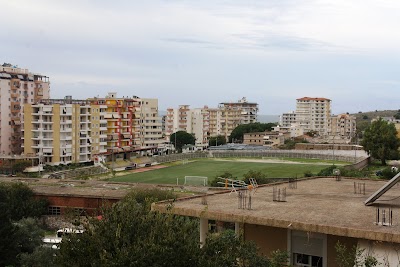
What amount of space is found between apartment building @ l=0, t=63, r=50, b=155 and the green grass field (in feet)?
50.8

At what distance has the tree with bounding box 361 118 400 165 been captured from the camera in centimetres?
5475

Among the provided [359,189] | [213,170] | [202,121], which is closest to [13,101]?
[213,170]

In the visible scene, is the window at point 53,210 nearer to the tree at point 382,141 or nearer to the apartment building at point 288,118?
the tree at point 382,141

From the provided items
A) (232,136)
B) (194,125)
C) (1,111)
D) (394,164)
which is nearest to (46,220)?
(1,111)

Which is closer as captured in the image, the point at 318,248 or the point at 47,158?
the point at 318,248

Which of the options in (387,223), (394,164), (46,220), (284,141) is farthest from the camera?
(284,141)

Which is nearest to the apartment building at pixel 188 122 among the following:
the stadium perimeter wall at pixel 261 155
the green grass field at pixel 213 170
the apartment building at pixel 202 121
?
the apartment building at pixel 202 121

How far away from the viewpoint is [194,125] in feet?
321

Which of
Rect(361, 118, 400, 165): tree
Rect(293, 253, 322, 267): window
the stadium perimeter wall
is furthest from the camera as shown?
the stadium perimeter wall

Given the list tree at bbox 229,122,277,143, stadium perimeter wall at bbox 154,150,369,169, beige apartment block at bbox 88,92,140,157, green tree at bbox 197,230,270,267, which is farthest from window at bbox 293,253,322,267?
tree at bbox 229,122,277,143

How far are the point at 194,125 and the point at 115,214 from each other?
88.4 m

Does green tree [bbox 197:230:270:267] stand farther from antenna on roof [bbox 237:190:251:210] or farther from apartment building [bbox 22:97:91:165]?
apartment building [bbox 22:97:91:165]

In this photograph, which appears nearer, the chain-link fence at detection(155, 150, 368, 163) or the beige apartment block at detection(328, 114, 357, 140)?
the chain-link fence at detection(155, 150, 368, 163)

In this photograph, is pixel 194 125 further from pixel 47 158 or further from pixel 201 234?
pixel 201 234
